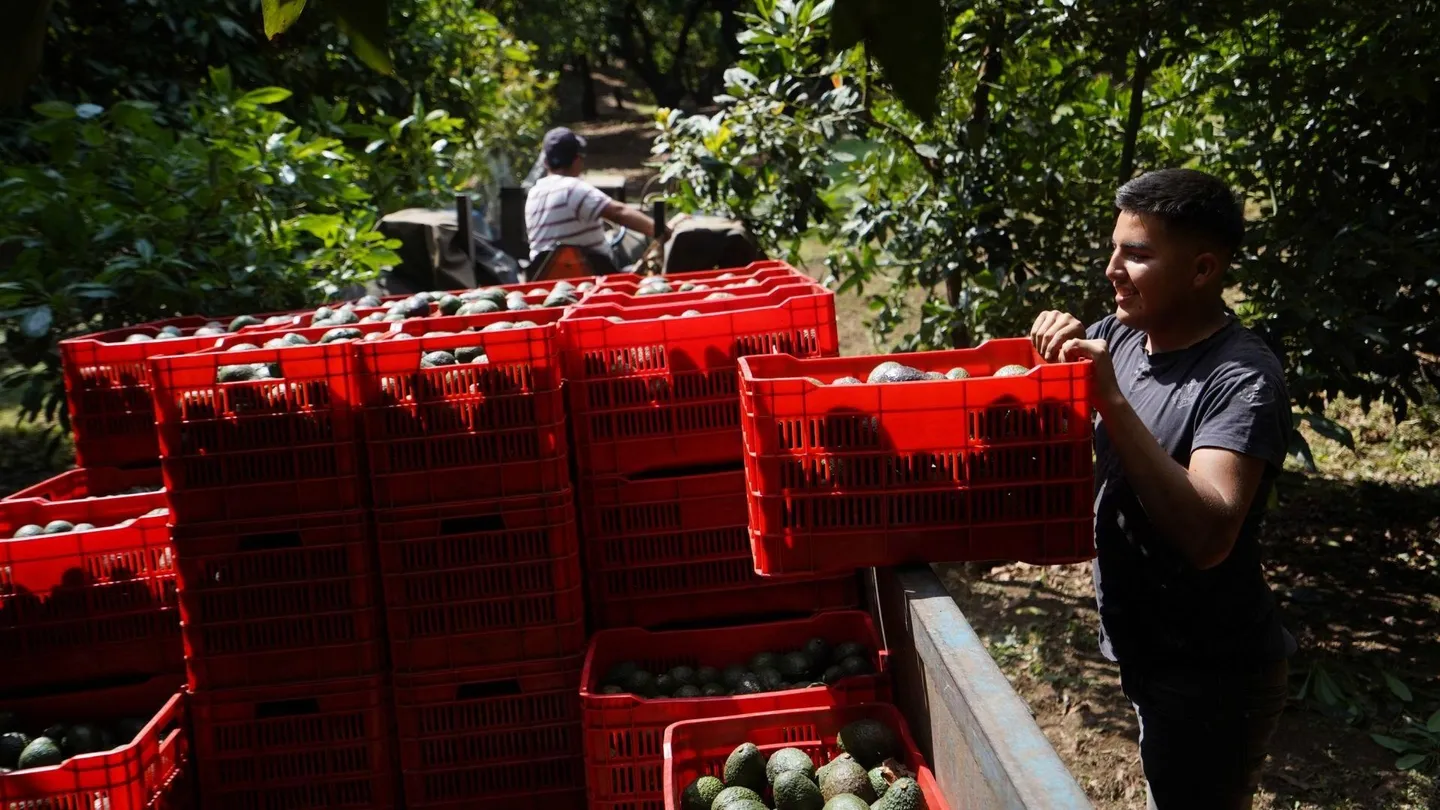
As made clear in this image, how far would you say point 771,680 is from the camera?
301cm

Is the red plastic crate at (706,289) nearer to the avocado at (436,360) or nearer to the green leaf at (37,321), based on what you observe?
the avocado at (436,360)

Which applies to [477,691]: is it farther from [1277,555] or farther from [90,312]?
[1277,555]

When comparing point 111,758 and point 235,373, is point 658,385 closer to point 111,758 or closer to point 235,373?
point 235,373

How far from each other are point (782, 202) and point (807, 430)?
388 cm

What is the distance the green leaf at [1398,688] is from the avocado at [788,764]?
262 centimetres

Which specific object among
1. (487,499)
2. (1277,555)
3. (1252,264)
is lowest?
(1277,555)

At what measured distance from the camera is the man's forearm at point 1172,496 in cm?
218

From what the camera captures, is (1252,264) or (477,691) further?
(1252,264)

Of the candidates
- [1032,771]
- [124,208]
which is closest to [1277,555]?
[1032,771]

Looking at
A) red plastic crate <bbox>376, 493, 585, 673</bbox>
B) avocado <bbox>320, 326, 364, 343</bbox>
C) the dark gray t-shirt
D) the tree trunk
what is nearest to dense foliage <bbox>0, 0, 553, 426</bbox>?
avocado <bbox>320, 326, 364, 343</bbox>

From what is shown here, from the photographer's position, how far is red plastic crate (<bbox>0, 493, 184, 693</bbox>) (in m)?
3.00

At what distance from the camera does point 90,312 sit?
459 centimetres

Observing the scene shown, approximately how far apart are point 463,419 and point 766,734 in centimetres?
101

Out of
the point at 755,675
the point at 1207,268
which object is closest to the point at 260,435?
the point at 755,675
